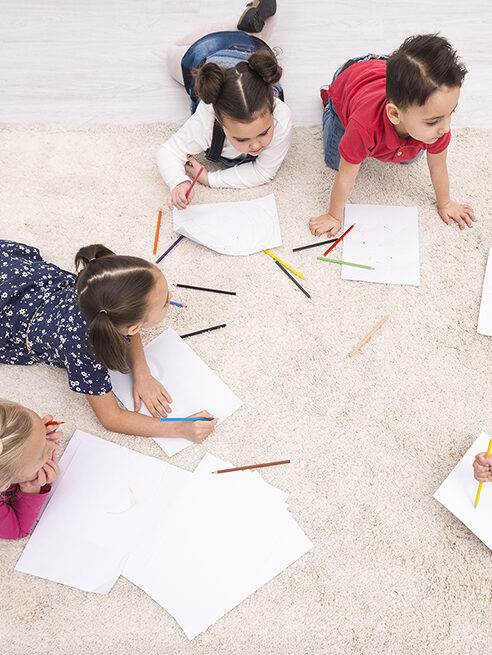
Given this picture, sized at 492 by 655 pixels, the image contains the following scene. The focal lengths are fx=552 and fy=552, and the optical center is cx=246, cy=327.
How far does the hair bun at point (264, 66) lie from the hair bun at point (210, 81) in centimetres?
6

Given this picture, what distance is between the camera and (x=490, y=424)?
108 cm

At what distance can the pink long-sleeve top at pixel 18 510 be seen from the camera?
0.99m

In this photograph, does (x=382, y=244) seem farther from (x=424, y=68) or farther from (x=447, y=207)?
(x=424, y=68)

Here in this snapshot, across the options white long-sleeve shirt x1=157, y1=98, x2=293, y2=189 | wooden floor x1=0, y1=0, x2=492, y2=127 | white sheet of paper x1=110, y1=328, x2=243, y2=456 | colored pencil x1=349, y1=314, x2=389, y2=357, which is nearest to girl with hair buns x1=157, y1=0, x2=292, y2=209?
white long-sleeve shirt x1=157, y1=98, x2=293, y2=189

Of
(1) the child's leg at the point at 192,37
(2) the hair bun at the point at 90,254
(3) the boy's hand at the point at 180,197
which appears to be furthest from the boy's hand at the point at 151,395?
(1) the child's leg at the point at 192,37

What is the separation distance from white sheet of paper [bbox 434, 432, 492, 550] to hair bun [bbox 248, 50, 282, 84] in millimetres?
793

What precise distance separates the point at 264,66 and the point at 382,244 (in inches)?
17.7

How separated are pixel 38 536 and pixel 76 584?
11cm

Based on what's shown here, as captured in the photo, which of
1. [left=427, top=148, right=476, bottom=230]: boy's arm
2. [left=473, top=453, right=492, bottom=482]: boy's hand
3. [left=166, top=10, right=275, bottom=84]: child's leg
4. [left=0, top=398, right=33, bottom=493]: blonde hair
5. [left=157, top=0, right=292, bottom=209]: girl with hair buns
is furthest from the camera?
[left=166, top=10, right=275, bottom=84]: child's leg

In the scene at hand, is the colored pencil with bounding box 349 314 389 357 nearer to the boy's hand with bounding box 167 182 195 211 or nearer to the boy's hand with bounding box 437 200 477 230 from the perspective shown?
the boy's hand with bounding box 437 200 477 230

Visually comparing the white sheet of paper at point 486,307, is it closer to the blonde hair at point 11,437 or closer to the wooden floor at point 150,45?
the wooden floor at point 150,45

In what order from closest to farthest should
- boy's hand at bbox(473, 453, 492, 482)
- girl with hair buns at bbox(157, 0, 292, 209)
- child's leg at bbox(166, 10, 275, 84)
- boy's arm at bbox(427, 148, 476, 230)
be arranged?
boy's hand at bbox(473, 453, 492, 482) < girl with hair buns at bbox(157, 0, 292, 209) < boy's arm at bbox(427, 148, 476, 230) < child's leg at bbox(166, 10, 275, 84)

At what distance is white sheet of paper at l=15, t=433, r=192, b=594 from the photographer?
1.00 meters

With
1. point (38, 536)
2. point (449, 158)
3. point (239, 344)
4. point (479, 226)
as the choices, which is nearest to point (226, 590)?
point (38, 536)
